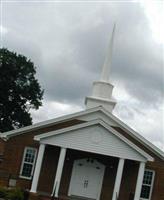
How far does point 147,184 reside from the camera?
26734 millimetres

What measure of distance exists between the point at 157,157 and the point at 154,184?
1.62 metres

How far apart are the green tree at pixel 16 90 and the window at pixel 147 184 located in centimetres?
2758

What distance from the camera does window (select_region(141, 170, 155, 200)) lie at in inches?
1046

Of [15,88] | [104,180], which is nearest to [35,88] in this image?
[15,88]

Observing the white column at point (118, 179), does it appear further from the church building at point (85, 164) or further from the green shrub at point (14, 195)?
the green shrub at point (14, 195)

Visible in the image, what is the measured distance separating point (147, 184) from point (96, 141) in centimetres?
473

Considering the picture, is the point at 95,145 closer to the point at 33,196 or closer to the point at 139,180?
the point at 139,180

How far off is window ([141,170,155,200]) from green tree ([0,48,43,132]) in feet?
90.5

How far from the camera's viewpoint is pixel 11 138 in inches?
1020

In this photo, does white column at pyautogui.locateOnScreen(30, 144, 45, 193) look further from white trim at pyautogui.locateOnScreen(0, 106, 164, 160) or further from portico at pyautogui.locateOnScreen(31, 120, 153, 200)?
white trim at pyautogui.locateOnScreen(0, 106, 164, 160)

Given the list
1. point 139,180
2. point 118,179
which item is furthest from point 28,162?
point 139,180

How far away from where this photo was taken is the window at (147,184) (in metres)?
26.6

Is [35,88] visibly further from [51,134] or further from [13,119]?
[51,134]

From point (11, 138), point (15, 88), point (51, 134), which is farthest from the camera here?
point (15, 88)
